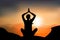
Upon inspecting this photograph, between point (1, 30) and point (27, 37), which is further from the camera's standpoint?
point (1, 30)

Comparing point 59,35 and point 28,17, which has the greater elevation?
point 28,17

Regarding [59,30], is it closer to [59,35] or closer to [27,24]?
[59,35]

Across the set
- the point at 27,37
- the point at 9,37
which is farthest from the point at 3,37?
the point at 27,37

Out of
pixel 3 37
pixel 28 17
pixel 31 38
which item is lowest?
pixel 3 37

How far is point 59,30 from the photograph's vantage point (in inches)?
1076

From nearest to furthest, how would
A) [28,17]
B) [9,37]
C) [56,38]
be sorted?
1. [28,17]
2. [56,38]
3. [9,37]

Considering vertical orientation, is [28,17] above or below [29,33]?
above

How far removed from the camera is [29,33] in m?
22.7

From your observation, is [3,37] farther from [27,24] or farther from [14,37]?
[27,24]

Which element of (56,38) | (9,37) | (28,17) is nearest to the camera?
(28,17)

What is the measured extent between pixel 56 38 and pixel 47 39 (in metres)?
1.32

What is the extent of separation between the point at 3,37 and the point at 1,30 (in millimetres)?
1182

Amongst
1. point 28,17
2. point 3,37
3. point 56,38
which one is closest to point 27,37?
point 28,17

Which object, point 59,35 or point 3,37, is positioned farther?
point 3,37
